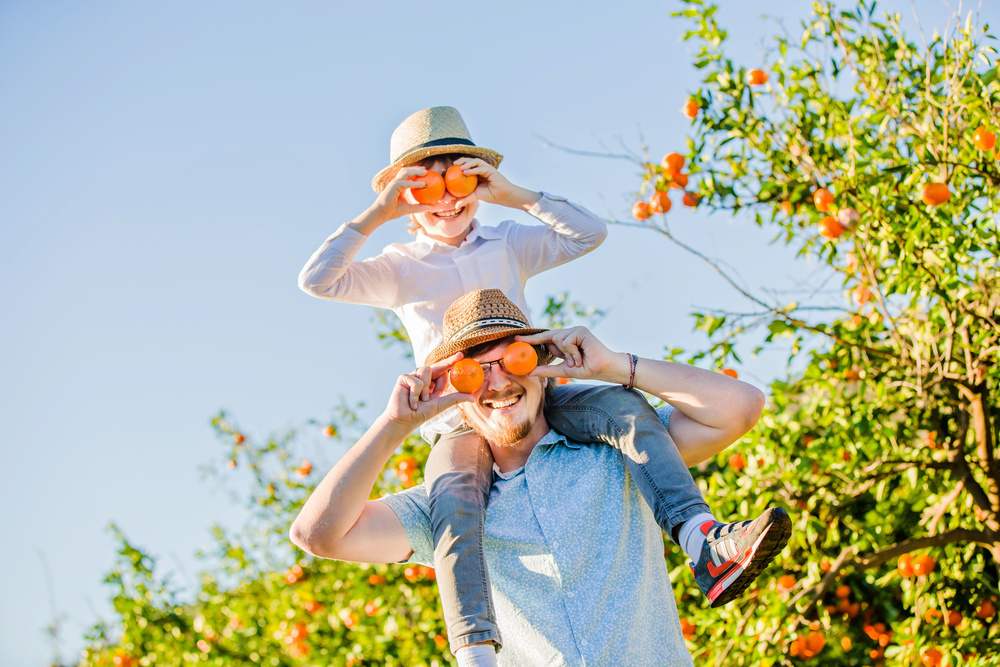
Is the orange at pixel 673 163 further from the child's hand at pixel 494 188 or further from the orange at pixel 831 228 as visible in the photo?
the child's hand at pixel 494 188

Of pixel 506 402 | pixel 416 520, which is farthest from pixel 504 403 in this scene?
pixel 416 520

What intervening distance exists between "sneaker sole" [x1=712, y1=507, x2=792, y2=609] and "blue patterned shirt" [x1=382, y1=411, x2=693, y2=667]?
0.32m

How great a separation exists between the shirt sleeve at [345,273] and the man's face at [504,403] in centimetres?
45

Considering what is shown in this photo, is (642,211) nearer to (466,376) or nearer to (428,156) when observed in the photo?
(428,156)

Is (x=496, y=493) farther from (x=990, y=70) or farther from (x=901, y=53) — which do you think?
(x=901, y=53)

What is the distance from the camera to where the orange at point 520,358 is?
6.44 feet

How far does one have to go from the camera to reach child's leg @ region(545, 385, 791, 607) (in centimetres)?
157

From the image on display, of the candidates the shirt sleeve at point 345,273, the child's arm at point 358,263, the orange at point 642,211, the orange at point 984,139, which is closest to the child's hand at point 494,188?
the child's arm at point 358,263

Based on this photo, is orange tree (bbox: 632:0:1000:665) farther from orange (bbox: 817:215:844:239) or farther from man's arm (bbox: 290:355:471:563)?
man's arm (bbox: 290:355:471:563)

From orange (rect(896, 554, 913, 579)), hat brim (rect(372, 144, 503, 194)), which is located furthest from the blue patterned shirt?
orange (rect(896, 554, 913, 579))

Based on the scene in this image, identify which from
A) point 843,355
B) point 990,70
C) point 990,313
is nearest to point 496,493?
point 843,355

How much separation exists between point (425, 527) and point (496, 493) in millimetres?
199

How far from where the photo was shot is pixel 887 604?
371 cm

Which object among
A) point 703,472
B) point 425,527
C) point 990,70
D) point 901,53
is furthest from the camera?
point 703,472
